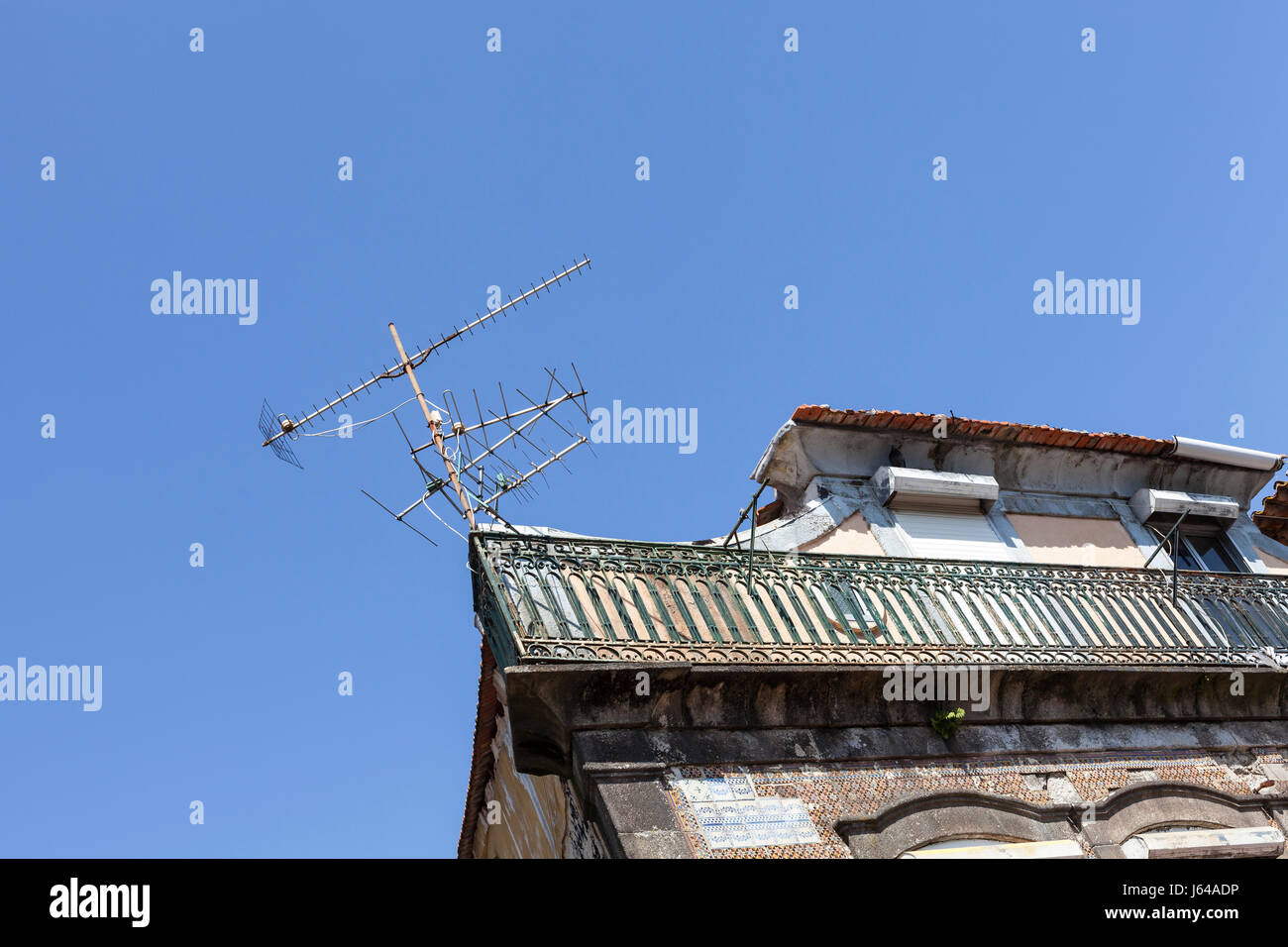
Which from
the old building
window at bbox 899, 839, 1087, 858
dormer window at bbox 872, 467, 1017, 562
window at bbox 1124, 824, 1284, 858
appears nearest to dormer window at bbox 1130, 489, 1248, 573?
the old building

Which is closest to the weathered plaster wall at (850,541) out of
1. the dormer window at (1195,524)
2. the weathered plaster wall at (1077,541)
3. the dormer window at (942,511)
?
the dormer window at (942,511)

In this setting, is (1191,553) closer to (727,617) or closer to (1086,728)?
(1086,728)

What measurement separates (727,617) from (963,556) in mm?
3414

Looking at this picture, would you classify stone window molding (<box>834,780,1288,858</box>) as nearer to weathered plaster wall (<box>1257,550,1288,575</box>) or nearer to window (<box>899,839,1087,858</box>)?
window (<box>899,839,1087,858</box>)

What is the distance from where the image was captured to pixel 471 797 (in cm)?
1092

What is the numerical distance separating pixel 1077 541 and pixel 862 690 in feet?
15.5

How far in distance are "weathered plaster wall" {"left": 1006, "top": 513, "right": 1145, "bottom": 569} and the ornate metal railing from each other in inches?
49.4

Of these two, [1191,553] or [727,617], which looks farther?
[1191,553]

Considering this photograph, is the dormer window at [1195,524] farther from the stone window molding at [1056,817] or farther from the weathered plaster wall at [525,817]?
the weathered plaster wall at [525,817]

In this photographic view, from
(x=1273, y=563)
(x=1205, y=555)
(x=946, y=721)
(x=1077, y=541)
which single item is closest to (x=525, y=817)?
(x=946, y=721)

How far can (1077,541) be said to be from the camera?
1201 cm
